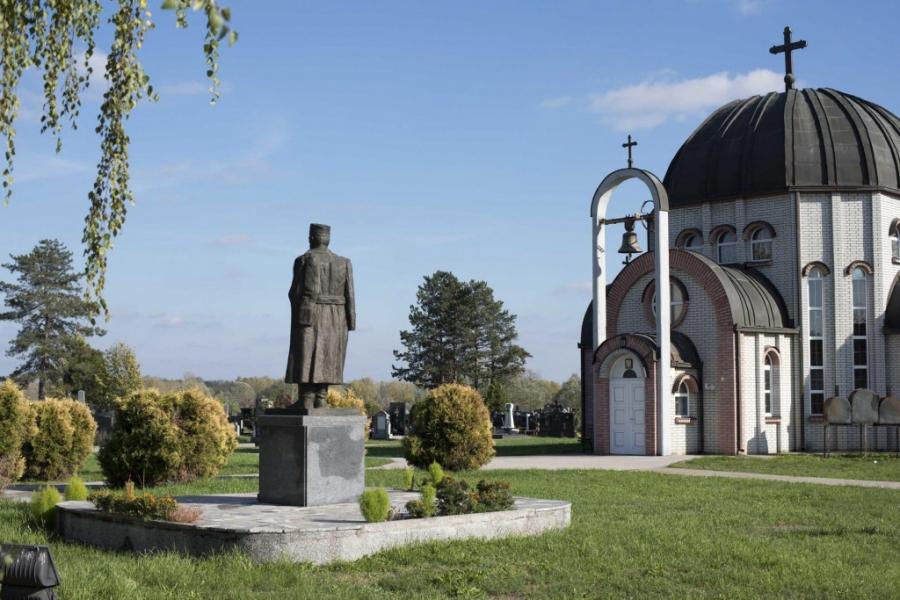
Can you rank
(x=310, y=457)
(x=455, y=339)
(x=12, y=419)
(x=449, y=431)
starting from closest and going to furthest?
1. (x=310, y=457)
2. (x=12, y=419)
3. (x=449, y=431)
4. (x=455, y=339)

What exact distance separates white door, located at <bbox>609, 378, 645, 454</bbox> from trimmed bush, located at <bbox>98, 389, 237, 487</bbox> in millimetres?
13164

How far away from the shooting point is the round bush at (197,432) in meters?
16.0

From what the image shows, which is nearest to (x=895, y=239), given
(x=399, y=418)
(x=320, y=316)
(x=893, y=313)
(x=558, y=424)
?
(x=893, y=313)

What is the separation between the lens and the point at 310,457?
10.8 meters

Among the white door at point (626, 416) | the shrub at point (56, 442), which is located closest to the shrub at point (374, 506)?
the shrub at point (56, 442)

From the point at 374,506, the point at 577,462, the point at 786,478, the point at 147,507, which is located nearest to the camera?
the point at 374,506

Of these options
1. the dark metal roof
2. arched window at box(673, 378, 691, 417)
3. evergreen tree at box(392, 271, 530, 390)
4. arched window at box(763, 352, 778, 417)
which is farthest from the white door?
evergreen tree at box(392, 271, 530, 390)

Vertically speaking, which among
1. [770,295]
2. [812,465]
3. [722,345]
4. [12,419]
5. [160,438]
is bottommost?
[812,465]

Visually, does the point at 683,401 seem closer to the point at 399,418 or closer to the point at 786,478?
the point at 786,478

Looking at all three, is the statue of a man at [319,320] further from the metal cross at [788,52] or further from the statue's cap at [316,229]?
the metal cross at [788,52]

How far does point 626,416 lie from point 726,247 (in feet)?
22.3

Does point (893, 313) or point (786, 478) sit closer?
point (786, 478)

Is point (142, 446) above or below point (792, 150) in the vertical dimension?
below

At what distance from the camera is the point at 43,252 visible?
180ft
